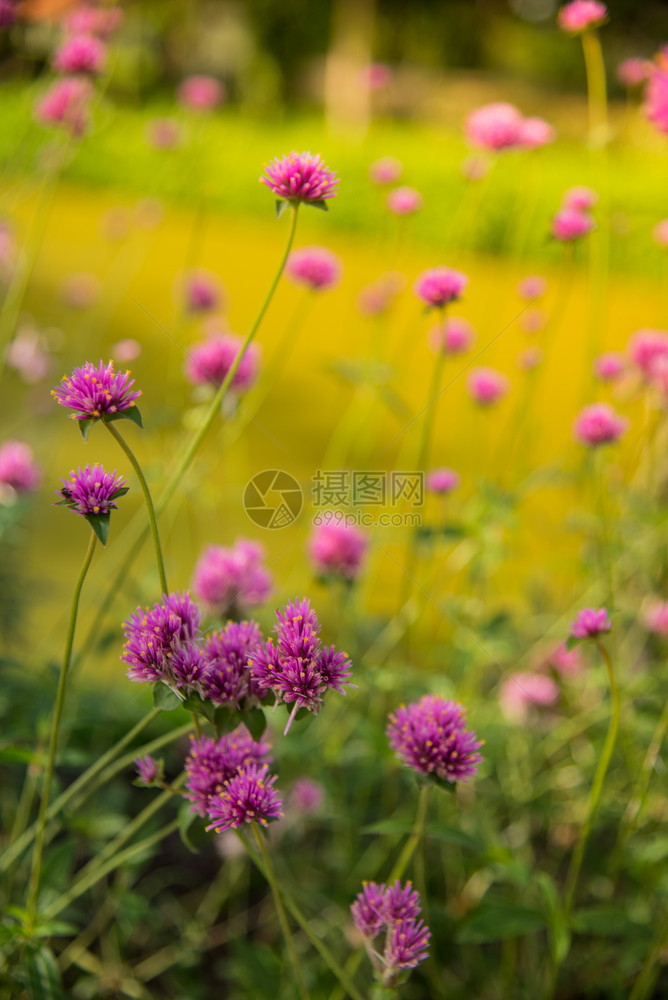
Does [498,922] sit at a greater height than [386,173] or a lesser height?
lesser

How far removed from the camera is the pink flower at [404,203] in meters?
1.02

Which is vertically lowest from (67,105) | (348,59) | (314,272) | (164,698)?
(164,698)

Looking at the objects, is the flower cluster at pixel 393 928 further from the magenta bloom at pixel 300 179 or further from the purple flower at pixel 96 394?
the magenta bloom at pixel 300 179

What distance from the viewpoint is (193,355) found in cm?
90

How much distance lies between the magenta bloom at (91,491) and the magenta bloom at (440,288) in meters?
0.36

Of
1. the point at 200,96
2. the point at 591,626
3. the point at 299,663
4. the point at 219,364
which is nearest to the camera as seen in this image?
the point at 299,663

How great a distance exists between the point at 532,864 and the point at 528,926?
17.9 inches

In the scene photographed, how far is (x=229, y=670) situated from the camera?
0.47m

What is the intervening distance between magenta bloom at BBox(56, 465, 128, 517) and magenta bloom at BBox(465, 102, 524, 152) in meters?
0.70

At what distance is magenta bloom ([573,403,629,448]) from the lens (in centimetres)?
90

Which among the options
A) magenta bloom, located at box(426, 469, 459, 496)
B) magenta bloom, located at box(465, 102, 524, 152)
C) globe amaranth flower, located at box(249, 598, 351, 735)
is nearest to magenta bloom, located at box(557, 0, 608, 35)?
magenta bloom, located at box(465, 102, 524, 152)

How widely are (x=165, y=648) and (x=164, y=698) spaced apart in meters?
0.03

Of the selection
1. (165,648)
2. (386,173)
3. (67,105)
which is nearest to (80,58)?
(67,105)

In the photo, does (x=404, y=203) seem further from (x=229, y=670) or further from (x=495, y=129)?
(x=229, y=670)
